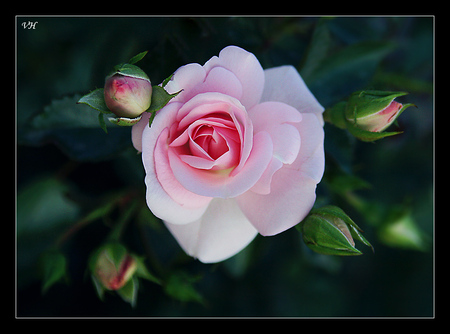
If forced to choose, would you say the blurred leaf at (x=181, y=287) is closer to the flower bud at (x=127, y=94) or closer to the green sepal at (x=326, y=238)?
the green sepal at (x=326, y=238)

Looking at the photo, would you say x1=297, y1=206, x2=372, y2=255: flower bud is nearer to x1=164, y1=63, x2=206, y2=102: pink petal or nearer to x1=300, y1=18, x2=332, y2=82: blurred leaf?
x1=164, y1=63, x2=206, y2=102: pink petal

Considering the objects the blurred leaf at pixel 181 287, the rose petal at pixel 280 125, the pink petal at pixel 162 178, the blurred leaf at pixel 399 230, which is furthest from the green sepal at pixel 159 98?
the blurred leaf at pixel 399 230

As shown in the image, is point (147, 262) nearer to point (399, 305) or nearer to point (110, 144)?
point (110, 144)

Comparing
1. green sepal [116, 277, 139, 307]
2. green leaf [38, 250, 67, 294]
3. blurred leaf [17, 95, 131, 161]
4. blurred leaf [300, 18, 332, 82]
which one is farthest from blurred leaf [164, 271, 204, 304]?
blurred leaf [300, 18, 332, 82]

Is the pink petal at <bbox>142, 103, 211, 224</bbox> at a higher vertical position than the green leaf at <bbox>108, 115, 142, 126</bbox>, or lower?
lower

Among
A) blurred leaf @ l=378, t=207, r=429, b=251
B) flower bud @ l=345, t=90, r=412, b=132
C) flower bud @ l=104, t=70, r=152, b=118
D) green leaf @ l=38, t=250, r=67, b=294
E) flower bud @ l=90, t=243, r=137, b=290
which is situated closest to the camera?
flower bud @ l=104, t=70, r=152, b=118

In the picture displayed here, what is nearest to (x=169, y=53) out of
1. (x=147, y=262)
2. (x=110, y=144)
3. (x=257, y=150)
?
(x=110, y=144)
